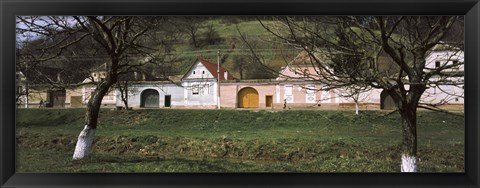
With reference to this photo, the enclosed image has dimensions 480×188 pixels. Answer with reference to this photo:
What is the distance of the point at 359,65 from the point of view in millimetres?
2857

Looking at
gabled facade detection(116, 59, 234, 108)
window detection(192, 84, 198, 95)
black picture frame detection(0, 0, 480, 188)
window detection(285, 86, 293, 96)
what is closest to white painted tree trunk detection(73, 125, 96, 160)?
gabled facade detection(116, 59, 234, 108)

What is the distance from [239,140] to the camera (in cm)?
493

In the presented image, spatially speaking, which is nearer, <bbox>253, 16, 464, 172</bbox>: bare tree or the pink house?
<bbox>253, 16, 464, 172</bbox>: bare tree

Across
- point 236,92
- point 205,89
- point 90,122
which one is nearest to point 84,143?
point 90,122

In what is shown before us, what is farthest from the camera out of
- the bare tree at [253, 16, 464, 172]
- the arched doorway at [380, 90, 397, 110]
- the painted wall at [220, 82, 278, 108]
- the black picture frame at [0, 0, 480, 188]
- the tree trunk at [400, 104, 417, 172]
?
the painted wall at [220, 82, 278, 108]

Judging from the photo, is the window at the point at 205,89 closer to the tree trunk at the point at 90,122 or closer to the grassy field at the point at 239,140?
the grassy field at the point at 239,140

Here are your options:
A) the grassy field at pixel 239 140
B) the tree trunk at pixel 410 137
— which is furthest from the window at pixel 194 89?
the tree trunk at pixel 410 137

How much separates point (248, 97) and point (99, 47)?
4.78 ft

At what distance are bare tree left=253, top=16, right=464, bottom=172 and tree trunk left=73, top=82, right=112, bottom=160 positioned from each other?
186cm

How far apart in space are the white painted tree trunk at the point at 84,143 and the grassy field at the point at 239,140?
0.11 meters

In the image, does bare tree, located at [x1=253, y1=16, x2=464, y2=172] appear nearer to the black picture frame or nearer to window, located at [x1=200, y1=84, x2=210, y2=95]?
the black picture frame

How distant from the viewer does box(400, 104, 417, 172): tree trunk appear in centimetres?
299
